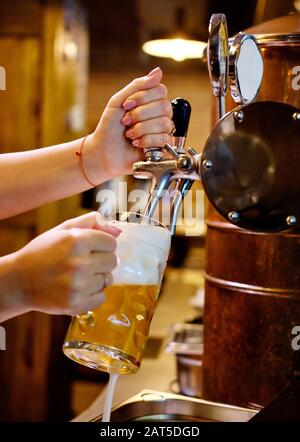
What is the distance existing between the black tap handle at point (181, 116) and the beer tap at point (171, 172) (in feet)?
0.07

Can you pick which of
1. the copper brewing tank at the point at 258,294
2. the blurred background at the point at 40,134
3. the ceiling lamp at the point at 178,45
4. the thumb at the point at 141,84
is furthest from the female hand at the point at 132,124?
the ceiling lamp at the point at 178,45

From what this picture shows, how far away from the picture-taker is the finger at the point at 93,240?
→ 2.37 ft

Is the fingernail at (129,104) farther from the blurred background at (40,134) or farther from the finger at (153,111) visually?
the blurred background at (40,134)

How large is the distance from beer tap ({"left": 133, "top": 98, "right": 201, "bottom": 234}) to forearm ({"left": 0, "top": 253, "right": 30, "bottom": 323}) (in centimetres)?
21

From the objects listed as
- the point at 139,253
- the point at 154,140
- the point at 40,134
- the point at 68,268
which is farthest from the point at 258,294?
the point at 40,134

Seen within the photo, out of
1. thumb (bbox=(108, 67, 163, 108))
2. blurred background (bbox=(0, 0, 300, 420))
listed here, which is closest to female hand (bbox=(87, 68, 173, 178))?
thumb (bbox=(108, 67, 163, 108))

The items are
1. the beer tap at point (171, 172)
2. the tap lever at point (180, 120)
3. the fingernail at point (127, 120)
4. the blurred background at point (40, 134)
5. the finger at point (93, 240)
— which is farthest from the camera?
the blurred background at point (40, 134)

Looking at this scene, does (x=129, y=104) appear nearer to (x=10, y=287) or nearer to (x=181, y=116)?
(x=181, y=116)

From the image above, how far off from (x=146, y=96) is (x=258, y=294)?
1.66 feet

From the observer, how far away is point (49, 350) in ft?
11.4

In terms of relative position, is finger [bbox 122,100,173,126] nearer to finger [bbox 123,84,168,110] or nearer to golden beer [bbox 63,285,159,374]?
finger [bbox 123,84,168,110]

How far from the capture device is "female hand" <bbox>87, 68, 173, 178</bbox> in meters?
1.09

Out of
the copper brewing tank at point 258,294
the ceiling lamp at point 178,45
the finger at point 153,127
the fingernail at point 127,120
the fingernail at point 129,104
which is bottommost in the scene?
the copper brewing tank at point 258,294

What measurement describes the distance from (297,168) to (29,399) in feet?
9.55
